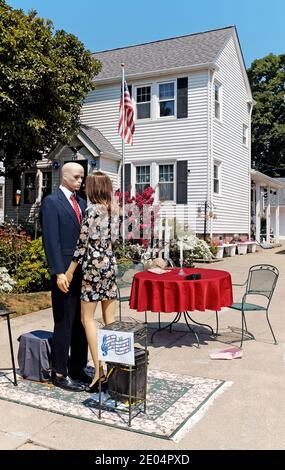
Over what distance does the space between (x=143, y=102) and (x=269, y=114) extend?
26.4m

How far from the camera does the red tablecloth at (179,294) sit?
5340 mm

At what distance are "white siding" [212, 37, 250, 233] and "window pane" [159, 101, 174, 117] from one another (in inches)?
71.2

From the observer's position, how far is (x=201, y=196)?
1689 centimetres

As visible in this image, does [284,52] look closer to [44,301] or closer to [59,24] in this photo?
[59,24]

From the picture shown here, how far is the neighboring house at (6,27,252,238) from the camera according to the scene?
55.6ft

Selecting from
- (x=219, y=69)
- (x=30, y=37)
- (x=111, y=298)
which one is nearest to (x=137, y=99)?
(x=219, y=69)

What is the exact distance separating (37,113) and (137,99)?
541 centimetres

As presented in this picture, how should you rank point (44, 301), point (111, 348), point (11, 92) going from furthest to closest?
point (11, 92), point (44, 301), point (111, 348)

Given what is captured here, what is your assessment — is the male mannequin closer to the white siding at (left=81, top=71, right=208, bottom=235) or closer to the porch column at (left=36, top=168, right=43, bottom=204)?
the white siding at (left=81, top=71, right=208, bottom=235)

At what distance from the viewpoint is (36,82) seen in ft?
43.0

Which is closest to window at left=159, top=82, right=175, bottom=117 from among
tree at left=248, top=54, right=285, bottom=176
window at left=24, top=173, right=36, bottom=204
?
window at left=24, top=173, right=36, bottom=204

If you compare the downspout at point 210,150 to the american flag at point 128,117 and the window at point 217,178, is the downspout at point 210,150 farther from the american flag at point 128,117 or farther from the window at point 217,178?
the american flag at point 128,117

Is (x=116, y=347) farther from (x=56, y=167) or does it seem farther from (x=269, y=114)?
(x=269, y=114)

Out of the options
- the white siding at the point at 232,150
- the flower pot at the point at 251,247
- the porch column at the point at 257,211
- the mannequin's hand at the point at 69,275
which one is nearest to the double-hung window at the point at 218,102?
the white siding at the point at 232,150
